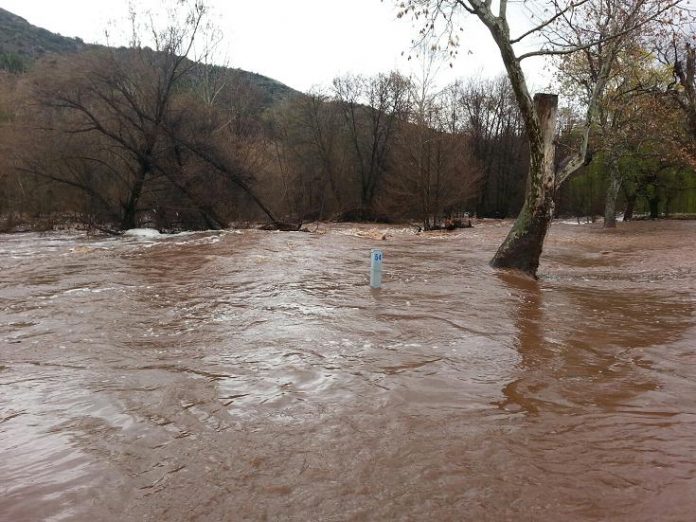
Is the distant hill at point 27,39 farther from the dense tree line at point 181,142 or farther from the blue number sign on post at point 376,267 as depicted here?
the blue number sign on post at point 376,267

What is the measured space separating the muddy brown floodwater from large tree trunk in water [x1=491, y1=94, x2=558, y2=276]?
11.6 ft

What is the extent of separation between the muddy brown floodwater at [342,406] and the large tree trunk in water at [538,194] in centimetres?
354

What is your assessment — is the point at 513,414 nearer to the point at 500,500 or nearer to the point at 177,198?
the point at 500,500

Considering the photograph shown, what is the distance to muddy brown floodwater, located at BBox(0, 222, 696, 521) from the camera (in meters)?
2.69

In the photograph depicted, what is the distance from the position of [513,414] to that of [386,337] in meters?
2.27

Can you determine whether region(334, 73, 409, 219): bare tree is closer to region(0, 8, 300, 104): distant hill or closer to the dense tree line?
the dense tree line

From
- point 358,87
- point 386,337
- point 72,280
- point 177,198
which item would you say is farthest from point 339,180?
point 386,337

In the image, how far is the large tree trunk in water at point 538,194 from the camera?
38.4 ft

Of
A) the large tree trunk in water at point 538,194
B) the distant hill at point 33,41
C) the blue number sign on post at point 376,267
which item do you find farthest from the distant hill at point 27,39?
the blue number sign on post at point 376,267

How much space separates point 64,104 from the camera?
2123 cm

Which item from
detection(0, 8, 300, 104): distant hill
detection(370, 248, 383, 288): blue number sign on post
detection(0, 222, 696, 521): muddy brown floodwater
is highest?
detection(0, 8, 300, 104): distant hill

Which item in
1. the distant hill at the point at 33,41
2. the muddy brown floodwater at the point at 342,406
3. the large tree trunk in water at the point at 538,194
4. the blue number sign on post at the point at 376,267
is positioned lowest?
the muddy brown floodwater at the point at 342,406

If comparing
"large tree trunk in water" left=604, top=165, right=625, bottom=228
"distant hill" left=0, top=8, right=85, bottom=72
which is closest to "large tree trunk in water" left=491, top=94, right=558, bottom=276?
"large tree trunk in water" left=604, top=165, right=625, bottom=228

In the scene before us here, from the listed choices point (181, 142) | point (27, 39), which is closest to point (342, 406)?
point (181, 142)
